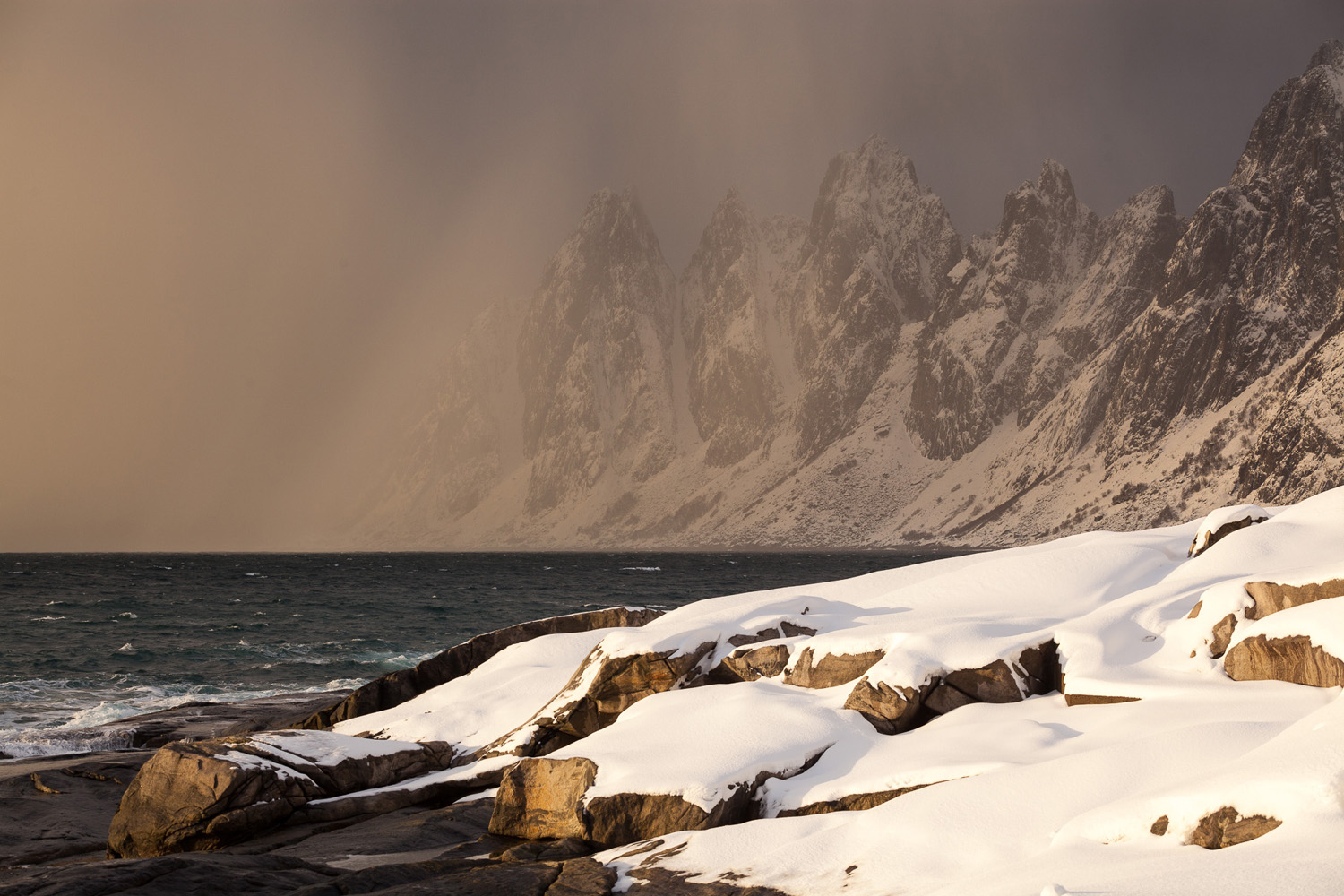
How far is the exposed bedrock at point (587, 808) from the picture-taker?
10523mm

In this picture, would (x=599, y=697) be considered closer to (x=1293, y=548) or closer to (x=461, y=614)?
(x=1293, y=548)

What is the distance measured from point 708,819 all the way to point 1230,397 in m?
197

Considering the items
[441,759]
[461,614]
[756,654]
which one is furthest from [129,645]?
[756,654]

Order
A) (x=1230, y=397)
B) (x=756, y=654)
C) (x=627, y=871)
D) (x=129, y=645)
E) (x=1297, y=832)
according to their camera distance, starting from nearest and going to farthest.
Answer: (x=1297, y=832), (x=627, y=871), (x=756, y=654), (x=129, y=645), (x=1230, y=397)

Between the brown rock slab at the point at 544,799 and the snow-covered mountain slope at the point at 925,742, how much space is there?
3 cm

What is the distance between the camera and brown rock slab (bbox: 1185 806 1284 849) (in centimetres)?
681

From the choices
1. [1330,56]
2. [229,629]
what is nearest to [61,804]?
[229,629]

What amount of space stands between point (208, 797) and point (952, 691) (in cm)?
1021

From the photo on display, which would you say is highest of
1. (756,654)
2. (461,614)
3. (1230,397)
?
(1230,397)

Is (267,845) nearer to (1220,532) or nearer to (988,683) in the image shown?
(988,683)

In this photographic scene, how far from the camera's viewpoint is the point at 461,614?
57.4 meters

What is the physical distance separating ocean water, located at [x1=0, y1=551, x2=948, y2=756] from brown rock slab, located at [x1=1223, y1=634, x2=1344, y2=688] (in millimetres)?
21616

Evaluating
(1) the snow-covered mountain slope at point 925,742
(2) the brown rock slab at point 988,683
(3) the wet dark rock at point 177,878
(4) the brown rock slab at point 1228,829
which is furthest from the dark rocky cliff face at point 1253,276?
(3) the wet dark rock at point 177,878

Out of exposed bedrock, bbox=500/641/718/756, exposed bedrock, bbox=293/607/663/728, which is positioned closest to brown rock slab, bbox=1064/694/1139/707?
exposed bedrock, bbox=500/641/718/756
